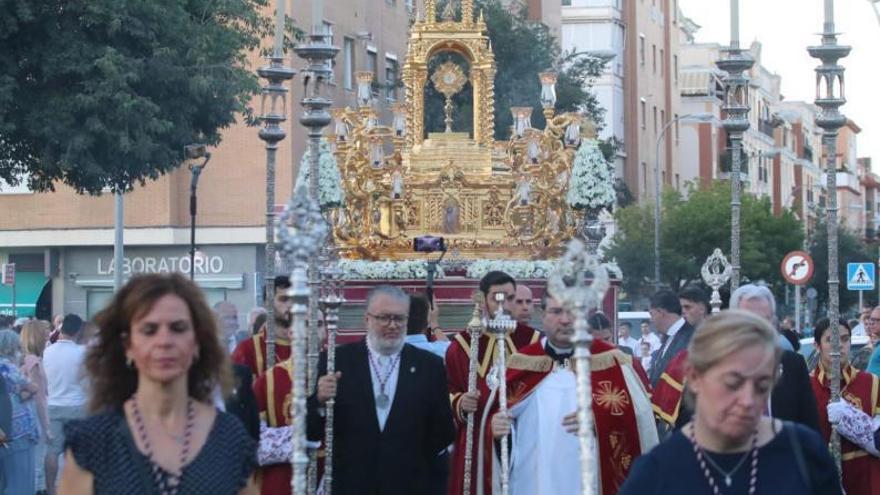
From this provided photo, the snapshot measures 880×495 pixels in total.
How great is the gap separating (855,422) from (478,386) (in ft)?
6.77

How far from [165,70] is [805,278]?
987 cm

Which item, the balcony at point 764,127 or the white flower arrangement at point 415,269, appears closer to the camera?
the white flower arrangement at point 415,269

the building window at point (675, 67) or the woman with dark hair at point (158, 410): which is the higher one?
the building window at point (675, 67)

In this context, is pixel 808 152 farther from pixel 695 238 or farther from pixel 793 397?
pixel 793 397

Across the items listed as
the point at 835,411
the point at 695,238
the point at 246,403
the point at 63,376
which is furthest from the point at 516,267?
the point at 695,238

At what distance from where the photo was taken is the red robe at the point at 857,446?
1151cm

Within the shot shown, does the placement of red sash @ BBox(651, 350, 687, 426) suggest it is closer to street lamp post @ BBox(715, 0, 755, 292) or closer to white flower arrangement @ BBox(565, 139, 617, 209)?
street lamp post @ BBox(715, 0, 755, 292)

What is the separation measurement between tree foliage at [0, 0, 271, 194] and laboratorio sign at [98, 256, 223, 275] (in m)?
16.1

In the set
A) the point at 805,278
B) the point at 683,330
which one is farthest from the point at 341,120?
the point at 683,330

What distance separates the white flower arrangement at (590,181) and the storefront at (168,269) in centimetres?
1686

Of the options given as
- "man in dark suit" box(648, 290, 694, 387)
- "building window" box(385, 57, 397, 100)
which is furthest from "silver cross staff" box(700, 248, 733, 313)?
"building window" box(385, 57, 397, 100)

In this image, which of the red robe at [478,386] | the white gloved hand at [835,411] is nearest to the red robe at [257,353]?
the red robe at [478,386]

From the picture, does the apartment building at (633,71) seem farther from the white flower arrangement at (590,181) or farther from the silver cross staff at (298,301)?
the silver cross staff at (298,301)

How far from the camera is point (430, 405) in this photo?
9906mm
